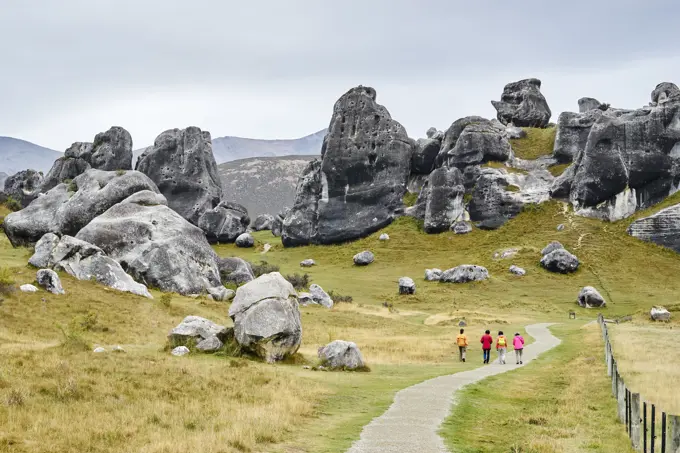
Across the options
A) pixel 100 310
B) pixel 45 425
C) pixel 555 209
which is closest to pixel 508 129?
pixel 555 209

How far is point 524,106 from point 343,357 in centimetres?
12051

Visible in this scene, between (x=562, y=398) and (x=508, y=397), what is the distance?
6.27 feet

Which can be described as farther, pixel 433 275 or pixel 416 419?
pixel 433 275

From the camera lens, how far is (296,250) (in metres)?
122

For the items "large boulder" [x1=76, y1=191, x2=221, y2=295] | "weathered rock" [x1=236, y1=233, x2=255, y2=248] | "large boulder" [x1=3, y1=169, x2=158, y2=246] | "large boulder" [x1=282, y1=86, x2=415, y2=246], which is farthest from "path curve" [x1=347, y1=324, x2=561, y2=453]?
Answer: "weathered rock" [x1=236, y1=233, x2=255, y2=248]

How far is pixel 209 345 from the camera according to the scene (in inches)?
1299

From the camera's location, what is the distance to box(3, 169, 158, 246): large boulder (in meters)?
70.9

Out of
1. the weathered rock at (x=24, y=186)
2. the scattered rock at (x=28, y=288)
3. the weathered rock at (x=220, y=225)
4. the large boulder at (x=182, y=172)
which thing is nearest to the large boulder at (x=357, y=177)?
the weathered rock at (x=220, y=225)

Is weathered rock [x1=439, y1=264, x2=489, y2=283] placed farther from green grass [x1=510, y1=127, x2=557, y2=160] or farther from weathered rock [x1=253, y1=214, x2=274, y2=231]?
weathered rock [x1=253, y1=214, x2=274, y2=231]

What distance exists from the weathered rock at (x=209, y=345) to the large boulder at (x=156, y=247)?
84.4 feet

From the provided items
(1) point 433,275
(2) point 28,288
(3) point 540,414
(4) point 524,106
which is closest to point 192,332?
(2) point 28,288

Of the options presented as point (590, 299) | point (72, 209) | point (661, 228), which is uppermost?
point (72, 209)

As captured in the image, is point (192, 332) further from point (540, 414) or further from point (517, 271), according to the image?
point (517, 271)

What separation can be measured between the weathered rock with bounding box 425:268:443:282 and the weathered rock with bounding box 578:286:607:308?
19541mm
